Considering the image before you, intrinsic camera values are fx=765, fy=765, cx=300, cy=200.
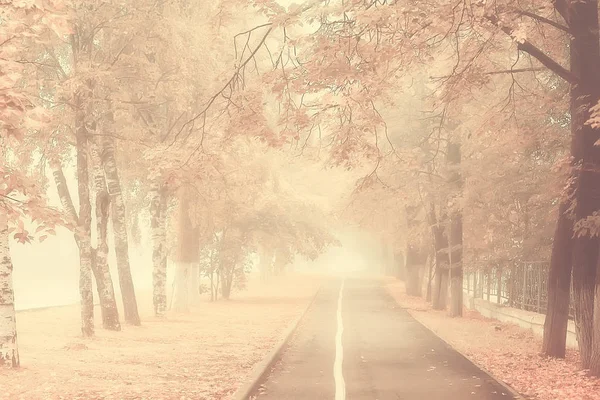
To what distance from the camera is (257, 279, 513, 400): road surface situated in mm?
11570

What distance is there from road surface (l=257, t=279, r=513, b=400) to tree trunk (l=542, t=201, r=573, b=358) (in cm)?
174

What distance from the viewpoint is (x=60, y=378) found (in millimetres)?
12531

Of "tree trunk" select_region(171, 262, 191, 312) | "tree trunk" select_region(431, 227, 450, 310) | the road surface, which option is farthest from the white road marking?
"tree trunk" select_region(431, 227, 450, 310)

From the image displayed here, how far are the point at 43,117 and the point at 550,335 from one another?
11406 mm

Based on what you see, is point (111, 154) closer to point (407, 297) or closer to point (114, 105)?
point (114, 105)

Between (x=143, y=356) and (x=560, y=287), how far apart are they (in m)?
8.46

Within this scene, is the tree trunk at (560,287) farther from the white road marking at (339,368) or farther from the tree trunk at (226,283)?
the tree trunk at (226,283)

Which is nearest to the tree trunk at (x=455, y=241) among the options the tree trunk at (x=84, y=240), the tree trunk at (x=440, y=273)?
the tree trunk at (x=440, y=273)

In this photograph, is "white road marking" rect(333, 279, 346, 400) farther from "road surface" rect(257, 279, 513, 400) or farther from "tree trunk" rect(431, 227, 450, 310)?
"tree trunk" rect(431, 227, 450, 310)

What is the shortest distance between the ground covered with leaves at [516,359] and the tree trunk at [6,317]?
8405 millimetres

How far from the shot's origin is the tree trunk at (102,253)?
19.5 meters

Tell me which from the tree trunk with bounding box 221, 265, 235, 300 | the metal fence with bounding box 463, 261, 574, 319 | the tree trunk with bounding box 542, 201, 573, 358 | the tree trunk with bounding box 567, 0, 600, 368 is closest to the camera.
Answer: the tree trunk with bounding box 567, 0, 600, 368

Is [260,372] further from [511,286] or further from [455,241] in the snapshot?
[455,241]

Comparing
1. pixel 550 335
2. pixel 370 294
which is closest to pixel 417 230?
pixel 370 294
